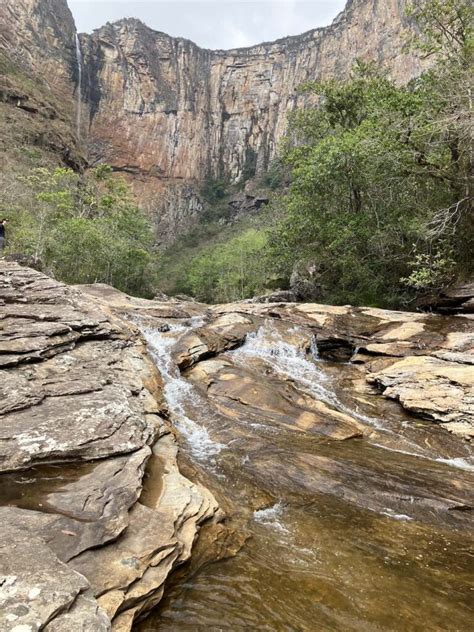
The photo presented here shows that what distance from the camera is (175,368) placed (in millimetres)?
11156

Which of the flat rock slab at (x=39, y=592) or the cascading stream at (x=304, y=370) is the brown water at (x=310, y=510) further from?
the flat rock slab at (x=39, y=592)

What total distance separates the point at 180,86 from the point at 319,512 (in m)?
109

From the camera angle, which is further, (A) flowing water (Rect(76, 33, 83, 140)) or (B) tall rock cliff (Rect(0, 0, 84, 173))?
(A) flowing water (Rect(76, 33, 83, 140))

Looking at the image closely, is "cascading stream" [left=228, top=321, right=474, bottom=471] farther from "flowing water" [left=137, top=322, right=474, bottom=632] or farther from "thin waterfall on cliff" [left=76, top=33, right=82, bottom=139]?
"thin waterfall on cliff" [left=76, top=33, right=82, bottom=139]

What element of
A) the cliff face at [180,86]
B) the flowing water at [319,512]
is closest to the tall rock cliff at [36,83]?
the cliff face at [180,86]

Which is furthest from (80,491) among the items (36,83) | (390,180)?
(36,83)

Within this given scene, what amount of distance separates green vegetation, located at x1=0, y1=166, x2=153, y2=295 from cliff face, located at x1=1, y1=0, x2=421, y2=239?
1976 inches

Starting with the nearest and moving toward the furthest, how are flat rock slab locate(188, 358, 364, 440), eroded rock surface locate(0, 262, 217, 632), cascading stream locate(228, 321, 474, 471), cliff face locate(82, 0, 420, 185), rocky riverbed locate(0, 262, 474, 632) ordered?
eroded rock surface locate(0, 262, 217, 632)
rocky riverbed locate(0, 262, 474, 632)
cascading stream locate(228, 321, 474, 471)
flat rock slab locate(188, 358, 364, 440)
cliff face locate(82, 0, 420, 185)

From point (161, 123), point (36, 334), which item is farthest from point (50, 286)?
point (161, 123)

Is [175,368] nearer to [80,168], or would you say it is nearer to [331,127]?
[331,127]

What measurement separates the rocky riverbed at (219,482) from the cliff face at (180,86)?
8202cm

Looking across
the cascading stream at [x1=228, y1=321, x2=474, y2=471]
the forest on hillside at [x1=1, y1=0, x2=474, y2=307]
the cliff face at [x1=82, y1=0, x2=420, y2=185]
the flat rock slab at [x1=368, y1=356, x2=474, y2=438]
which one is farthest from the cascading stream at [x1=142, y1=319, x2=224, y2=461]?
the cliff face at [x1=82, y1=0, x2=420, y2=185]

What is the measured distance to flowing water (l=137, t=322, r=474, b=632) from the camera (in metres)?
4.00

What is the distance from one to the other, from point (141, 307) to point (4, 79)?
2312 inches
